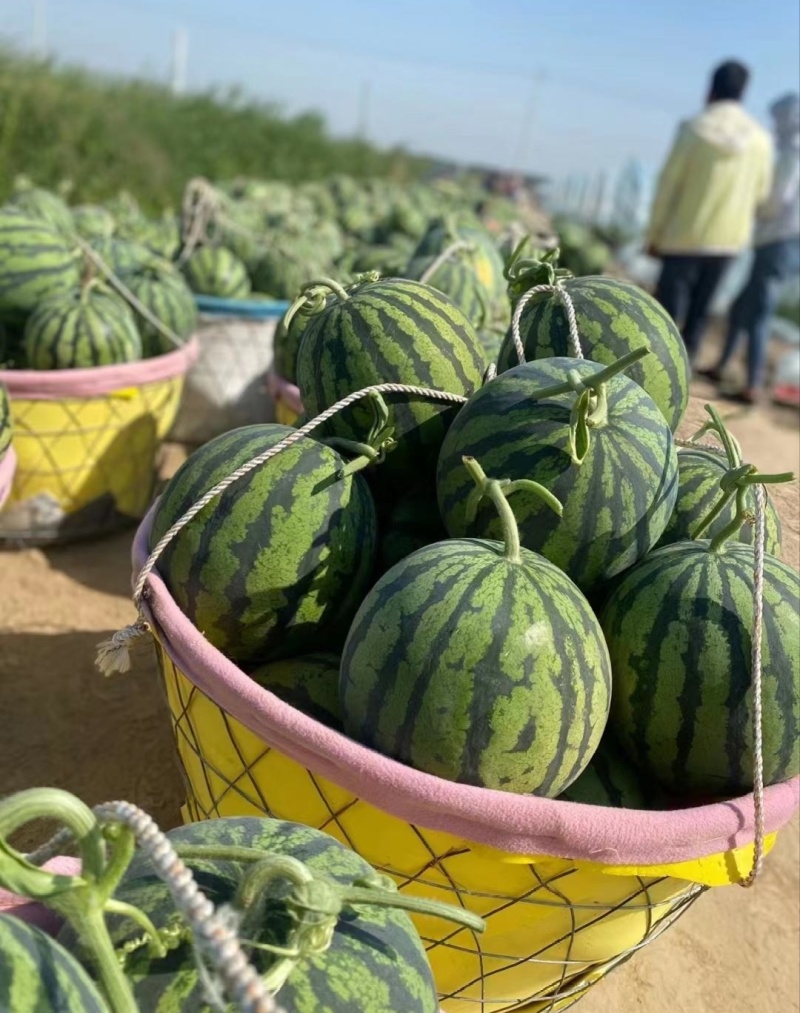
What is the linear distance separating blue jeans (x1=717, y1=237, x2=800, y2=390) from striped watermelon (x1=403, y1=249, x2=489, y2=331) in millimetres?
5056

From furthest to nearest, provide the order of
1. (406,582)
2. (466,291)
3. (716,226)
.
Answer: (716,226) → (466,291) → (406,582)

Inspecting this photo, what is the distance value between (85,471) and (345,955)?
109 inches

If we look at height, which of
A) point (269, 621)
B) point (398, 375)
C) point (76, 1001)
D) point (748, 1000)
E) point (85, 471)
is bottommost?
point (748, 1000)

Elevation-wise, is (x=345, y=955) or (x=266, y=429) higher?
(x=266, y=429)

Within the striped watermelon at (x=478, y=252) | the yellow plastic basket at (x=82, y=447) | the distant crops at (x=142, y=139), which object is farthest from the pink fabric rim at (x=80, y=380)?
the distant crops at (x=142, y=139)

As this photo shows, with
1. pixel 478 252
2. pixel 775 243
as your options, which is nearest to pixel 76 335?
pixel 478 252

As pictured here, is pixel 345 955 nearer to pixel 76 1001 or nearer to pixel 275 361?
pixel 76 1001

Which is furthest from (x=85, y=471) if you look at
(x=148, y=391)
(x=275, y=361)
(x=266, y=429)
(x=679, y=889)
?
(x=679, y=889)

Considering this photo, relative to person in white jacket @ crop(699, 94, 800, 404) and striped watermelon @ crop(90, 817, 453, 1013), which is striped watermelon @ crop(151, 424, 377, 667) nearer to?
striped watermelon @ crop(90, 817, 453, 1013)

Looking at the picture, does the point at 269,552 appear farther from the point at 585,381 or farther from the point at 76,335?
the point at 76,335

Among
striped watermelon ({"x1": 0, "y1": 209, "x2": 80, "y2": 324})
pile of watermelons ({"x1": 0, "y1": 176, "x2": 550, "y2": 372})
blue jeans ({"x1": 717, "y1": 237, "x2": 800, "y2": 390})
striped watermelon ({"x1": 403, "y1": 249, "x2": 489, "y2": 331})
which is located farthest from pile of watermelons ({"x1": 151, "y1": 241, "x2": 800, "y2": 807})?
blue jeans ({"x1": 717, "y1": 237, "x2": 800, "y2": 390})

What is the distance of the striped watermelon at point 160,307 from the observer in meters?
3.80

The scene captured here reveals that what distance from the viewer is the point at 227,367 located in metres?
4.52

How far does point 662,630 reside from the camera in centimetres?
145
